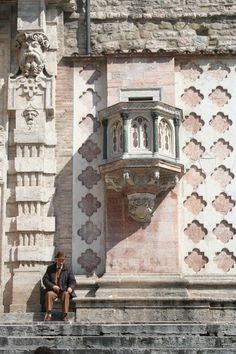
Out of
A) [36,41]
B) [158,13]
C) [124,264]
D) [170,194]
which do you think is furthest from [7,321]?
[158,13]

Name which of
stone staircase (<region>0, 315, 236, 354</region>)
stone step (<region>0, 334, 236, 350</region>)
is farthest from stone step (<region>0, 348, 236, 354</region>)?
stone step (<region>0, 334, 236, 350</region>)

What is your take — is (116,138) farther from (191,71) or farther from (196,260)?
(196,260)

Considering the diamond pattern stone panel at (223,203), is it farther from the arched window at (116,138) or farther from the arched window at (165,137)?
the arched window at (116,138)

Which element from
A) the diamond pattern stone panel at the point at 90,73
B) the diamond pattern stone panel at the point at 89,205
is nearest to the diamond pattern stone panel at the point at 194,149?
the diamond pattern stone panel at the point at 89,205

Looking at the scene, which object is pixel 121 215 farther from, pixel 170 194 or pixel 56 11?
pixel 56 11

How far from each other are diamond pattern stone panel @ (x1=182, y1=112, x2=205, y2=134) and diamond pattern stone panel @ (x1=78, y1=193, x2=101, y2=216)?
7.45ft

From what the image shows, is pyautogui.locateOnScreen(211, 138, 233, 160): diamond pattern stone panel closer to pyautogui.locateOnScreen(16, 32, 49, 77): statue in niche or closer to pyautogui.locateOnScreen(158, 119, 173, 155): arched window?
pyautogui.locateOnScreen(158, 119, 173, 155): arched window

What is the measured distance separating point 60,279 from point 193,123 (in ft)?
13.2

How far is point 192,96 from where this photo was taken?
50.8ft

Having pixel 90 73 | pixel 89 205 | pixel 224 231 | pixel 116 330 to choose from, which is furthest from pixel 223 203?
pixel 116 330

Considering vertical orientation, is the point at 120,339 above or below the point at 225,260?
below

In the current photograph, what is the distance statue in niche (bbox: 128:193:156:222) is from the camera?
14.4 metres

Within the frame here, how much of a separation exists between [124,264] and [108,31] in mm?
4758

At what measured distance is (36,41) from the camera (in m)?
15.4
